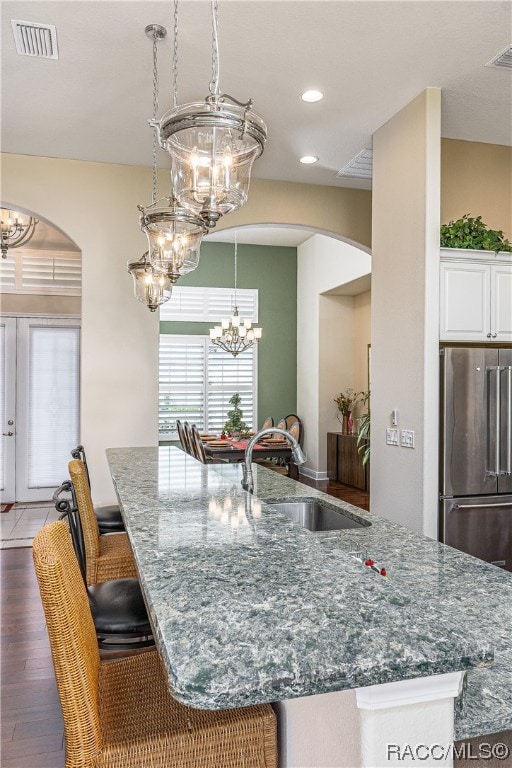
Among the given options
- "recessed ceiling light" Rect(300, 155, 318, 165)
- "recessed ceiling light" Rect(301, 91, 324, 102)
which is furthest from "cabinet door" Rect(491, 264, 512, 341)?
"recessed ceiling light" Rect(300, 155, 318, 165)

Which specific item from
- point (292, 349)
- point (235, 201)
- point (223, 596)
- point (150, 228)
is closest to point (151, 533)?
point (223, 596)

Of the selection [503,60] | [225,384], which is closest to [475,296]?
[503,60]

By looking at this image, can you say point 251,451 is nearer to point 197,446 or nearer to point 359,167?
point 359,167

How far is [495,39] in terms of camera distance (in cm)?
316

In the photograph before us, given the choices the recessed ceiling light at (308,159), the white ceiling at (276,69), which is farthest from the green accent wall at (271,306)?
the white ceiling at (276,69)

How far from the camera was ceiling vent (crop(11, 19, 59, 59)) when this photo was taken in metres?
3.09

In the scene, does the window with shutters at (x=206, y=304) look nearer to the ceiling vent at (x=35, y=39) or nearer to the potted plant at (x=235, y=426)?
the potted plant at (x=235, y=426)

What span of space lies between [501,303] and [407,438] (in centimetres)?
109

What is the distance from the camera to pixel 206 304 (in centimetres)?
962

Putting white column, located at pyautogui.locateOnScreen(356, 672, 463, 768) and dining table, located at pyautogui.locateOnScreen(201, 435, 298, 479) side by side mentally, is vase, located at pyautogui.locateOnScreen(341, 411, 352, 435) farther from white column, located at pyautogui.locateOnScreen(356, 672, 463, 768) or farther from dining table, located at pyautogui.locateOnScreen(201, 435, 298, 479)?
white column, located at pyautogui.locateOnScreen(356, 672, 463, 768)

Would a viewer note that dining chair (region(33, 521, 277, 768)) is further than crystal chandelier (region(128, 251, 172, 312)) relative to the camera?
No

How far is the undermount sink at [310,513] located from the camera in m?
2.34

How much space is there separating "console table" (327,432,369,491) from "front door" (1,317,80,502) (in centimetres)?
385

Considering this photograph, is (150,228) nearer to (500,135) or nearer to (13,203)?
(13,203)
